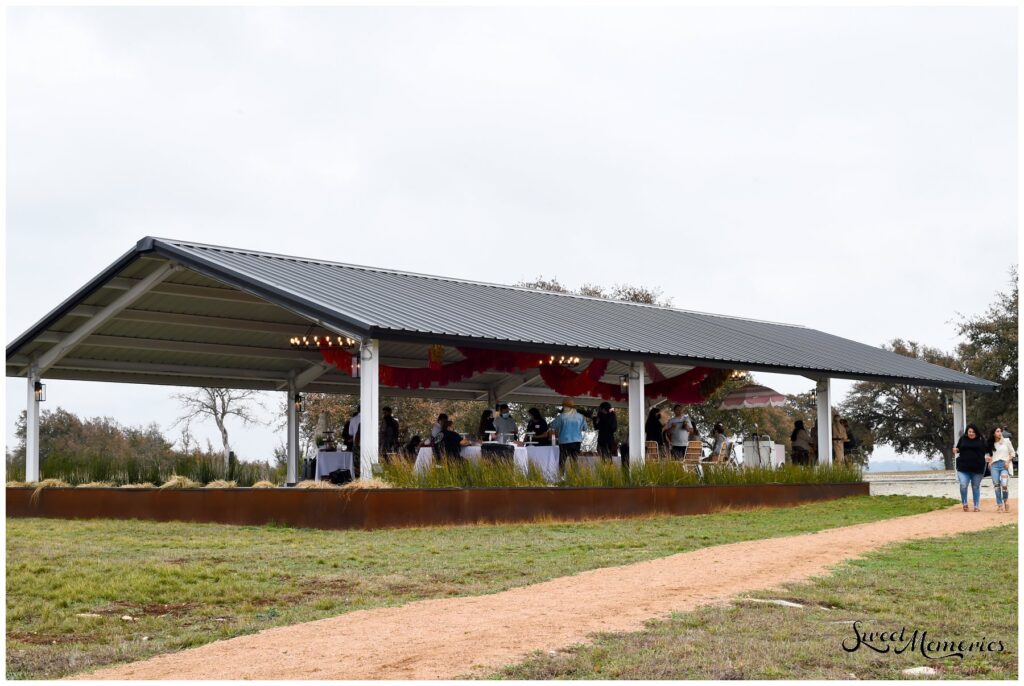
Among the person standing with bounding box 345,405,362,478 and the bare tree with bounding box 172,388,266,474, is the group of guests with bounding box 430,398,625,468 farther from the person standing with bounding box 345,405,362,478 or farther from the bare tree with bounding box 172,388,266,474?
the bare tree with bounding box 172,388,266,474

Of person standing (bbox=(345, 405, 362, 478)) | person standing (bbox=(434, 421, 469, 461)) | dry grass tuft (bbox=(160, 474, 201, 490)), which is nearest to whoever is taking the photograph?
dry grass tuft (bbox=(160, 474, 201, 490))


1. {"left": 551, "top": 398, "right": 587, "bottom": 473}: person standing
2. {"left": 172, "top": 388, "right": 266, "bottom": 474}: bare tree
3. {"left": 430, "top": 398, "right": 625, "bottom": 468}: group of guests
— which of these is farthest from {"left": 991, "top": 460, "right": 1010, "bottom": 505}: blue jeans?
{"left": 172, "top": 388, "right": 266, "bottom": 474}: bare tree

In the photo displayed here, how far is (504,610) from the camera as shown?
8406 millimetres

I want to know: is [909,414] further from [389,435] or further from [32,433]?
[32,433]

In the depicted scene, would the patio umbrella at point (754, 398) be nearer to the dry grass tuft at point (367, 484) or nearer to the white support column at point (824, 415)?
the white support column at point (824, 415)

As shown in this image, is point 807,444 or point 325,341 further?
point 807,444

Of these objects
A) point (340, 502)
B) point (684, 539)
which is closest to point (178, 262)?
point (340, 502)

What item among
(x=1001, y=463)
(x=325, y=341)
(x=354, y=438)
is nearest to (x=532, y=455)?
(x=354, y=438)

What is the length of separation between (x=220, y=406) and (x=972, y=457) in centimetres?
2797

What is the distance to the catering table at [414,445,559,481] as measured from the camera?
16.8 m

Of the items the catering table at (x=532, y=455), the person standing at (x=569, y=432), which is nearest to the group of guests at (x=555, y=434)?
the person standing at (x=569, y=432)

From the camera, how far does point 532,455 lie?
17.5 meters

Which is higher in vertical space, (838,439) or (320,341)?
(320,341)

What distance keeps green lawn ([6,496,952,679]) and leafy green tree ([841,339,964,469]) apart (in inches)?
1245
